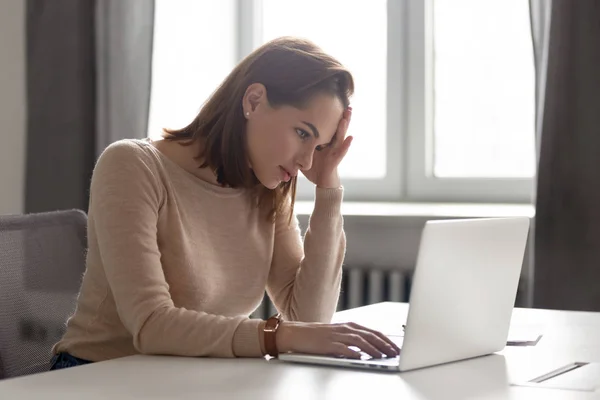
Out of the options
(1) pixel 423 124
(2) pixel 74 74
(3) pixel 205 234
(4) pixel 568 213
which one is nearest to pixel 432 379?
(3) pixel 205 234

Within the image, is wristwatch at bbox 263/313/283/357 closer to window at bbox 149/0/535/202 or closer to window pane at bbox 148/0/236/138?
window at bbox 149/0/535/202

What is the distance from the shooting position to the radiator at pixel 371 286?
2684mm

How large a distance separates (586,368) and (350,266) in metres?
1.56

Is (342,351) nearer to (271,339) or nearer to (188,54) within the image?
(271,339)

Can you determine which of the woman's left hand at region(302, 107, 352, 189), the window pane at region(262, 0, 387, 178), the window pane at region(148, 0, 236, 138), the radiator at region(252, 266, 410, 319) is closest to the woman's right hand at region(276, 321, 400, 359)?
the woman's left hand at region(302, 107, 352, 189)

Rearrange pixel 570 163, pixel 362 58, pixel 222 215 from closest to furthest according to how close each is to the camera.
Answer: pixel 222 215 → pixel 570 163 → pixel 362 58

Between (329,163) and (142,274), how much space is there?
541mm

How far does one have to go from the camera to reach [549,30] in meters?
2.30

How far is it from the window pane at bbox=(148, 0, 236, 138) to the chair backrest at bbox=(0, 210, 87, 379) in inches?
56.5

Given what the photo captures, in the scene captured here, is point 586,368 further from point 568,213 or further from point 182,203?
point 568,213

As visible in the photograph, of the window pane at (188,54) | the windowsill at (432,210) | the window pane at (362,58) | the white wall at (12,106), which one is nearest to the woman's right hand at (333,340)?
the windowsill at (432,210)

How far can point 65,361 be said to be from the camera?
1588 mm

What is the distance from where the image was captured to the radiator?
2.68m

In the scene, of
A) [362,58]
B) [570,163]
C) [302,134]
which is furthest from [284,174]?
[362,58]
